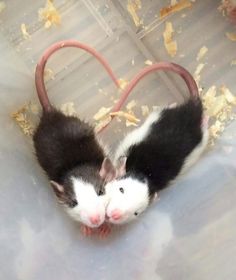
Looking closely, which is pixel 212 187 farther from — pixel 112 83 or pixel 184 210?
pixel 112 83

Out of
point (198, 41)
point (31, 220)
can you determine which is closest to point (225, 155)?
point (198, 41)

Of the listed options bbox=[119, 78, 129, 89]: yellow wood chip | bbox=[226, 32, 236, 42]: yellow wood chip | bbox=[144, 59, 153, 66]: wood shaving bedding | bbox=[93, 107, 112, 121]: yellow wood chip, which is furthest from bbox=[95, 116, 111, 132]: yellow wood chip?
bbox=[226, 32, 236, 42]: yellow wood chip

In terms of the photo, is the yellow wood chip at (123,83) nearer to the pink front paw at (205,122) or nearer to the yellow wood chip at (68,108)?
the yellow wood chip at (68,108)

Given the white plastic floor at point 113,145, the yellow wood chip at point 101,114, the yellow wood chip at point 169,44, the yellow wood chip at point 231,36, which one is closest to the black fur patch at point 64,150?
the white plastic floor at point 113,145

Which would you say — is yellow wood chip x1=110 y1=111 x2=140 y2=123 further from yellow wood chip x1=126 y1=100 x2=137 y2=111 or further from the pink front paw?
the pink front paw

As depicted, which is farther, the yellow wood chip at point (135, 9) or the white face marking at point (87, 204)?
the yellow wood chip at point (135, 9)

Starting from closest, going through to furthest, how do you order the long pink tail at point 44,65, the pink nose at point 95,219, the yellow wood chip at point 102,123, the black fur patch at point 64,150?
1. the pink nose at point 95,219
2. the black fur patch at point 64,150
3. the long pink tail at point 44,65
4. the yellow wood chip at point 102,123
